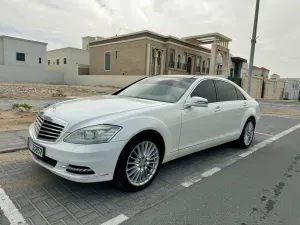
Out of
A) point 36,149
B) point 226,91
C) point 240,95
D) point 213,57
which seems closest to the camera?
point 36,149

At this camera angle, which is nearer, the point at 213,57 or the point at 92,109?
the point at 92,109

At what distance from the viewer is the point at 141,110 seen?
3299 mm

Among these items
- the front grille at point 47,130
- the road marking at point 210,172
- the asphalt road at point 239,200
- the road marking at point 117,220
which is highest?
the front grille at point 47,130

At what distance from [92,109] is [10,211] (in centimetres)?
151

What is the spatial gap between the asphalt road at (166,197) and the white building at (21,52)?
116ft

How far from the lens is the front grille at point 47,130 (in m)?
2.98

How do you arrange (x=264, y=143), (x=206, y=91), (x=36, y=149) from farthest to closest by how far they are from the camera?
1. (x=264, y=143)
2. (x=206, y=91)
3. (x=36, y=149)

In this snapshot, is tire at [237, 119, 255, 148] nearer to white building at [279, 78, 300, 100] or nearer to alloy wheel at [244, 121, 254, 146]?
alloy wheel at [244, 121, 254, 146]

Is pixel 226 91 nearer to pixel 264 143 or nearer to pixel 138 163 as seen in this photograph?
pixel 264 143

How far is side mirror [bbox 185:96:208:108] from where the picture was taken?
3.78 m

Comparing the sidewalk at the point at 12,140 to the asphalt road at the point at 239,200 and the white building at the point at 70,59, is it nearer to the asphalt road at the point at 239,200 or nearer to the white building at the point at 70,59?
the asphalt road at the point at 239,200

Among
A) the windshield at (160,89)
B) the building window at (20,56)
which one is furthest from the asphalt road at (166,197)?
the building window at (20,56)

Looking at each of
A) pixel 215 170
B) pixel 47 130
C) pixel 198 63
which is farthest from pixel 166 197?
pixel 198 63

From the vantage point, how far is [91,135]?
2.83 meters
